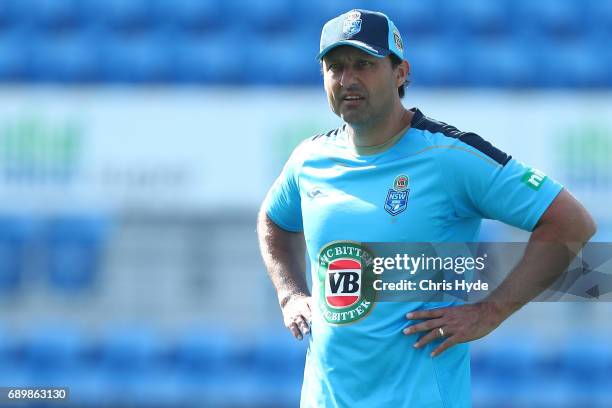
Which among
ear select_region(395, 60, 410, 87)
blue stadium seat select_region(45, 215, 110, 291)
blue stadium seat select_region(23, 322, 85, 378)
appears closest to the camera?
ear select_region(395, 60, 410, 87)

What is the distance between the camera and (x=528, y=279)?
2.49m

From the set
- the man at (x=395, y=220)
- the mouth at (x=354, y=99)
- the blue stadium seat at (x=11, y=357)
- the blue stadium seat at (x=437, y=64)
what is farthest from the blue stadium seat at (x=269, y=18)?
the mouth at (x=354, y=99)

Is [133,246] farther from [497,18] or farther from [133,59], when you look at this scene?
[497,18]

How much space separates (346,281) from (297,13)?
17.3ft

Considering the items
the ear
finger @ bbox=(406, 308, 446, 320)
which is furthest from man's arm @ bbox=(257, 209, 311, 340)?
the ear

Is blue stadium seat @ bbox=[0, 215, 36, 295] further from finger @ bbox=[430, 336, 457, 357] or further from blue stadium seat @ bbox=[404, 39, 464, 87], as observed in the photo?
finger @ bbox=[430, 336, 457, 357]

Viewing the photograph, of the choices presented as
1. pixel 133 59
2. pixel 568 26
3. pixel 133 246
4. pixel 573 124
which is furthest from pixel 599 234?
pixel 133 59

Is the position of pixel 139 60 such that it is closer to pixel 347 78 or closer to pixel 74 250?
pixel 74 250

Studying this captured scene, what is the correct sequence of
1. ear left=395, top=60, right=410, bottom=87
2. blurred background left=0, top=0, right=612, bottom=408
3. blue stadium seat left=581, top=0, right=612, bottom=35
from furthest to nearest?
1. blue stadium seat left=581, top=0, right=612, bottom=35
2. blurred background left=0, top=0, right=612, bottom=408
3. ear left=395, top=60, right=410, bottom=87

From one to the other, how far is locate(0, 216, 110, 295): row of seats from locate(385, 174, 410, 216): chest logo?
4.33m

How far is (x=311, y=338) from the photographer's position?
105 inches

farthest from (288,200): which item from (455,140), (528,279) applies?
(528,279)

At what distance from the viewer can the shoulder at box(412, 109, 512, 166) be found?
2.48 meters

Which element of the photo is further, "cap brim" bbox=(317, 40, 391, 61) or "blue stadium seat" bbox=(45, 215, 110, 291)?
"blue stadium seat" bbox=(45, 215, 110, 291)
